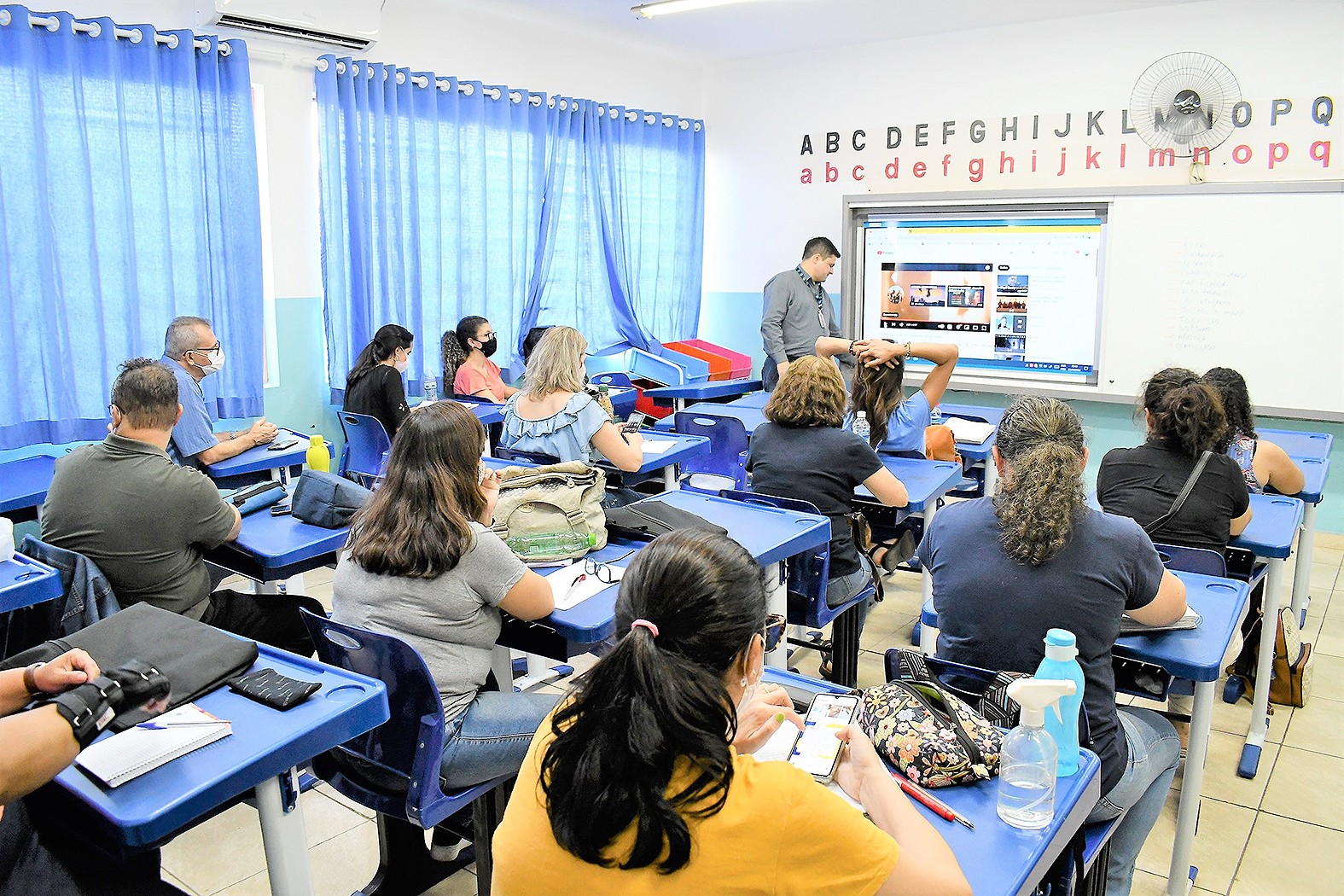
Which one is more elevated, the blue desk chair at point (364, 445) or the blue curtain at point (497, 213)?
the blue curtain at point (497, 213)

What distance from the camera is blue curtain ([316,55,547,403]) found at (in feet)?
17.7

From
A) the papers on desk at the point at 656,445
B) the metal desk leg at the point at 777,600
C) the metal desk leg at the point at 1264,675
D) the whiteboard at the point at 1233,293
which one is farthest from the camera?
the whiteboard at the point at 1233,293

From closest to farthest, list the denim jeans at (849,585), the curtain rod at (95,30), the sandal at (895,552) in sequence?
1. the denim jeans at (849,585)
2. the sandal at (895,552)
3. the curtain rod at (95,30)

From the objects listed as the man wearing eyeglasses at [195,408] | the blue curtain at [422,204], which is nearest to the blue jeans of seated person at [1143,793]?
the man wearing eyeglasses at [195,408]

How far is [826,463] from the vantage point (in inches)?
124

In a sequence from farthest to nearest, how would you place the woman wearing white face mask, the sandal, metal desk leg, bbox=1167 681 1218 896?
the woman wearing white face mask < the sandal < metal desk leg, bbox=1167 681 1218 896

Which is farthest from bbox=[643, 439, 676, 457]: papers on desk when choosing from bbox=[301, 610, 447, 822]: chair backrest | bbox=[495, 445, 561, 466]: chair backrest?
bbox=[301, 610, 447, 822]: chair backrest

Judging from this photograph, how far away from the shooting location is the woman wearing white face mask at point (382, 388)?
466 cm

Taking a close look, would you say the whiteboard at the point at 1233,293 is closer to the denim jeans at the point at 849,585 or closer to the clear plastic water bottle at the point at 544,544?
the denim jeans at the point at 849,585

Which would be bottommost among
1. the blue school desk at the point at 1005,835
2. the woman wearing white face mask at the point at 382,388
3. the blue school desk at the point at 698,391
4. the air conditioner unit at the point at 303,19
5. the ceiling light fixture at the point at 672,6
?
the blue school desk at the point at 1005,835

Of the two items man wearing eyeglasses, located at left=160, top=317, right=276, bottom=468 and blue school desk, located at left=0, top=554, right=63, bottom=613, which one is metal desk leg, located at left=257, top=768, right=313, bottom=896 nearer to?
blue school desk, located at left=0, top=554, right=63, bottom=613

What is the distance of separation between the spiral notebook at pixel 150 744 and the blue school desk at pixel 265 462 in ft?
7.71

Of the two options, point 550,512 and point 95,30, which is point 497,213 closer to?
point 95,30

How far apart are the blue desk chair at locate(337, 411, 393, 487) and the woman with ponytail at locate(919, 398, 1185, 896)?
9.59ft
